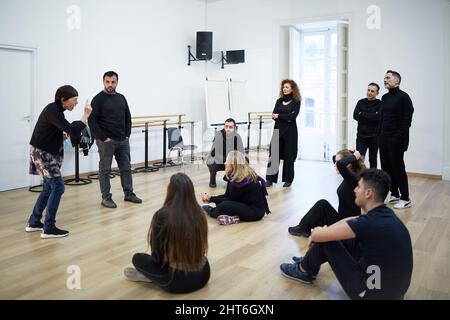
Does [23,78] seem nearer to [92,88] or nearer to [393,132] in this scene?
[92,88]

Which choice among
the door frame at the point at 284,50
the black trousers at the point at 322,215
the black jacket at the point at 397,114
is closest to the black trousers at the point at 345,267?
the black trousers at the point at 322,215

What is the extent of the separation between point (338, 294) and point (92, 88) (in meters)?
5.62

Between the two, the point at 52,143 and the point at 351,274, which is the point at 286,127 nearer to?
the point at 52,143

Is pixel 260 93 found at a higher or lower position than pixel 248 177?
higher

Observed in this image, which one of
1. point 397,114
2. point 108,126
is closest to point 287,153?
point 397,114

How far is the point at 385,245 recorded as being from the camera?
2.30 m

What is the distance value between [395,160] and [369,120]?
1.14 metres

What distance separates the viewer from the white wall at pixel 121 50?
632 cm

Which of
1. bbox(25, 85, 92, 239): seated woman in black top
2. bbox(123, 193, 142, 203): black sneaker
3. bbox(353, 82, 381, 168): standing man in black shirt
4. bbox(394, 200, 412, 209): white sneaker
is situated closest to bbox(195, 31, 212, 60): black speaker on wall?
bbox(353, 82, 381, 168): standing man in black shirt

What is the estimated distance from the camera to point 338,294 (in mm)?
2789

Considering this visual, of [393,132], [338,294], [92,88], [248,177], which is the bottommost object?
[338,294]

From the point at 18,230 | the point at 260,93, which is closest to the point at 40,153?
the point at 18,230
